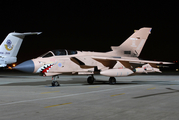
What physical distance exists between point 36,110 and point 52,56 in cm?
920

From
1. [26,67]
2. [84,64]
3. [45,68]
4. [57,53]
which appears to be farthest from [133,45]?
[26,67]

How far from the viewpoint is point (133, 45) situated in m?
20.6

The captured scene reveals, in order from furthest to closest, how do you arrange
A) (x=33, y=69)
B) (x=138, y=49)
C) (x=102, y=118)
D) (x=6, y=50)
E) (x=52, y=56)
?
(x=6, y=50), (x=138, y=49), (x=52, y=56), (x=33, y=69), (x=102, y=118)

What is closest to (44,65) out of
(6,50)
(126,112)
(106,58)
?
(106,58)

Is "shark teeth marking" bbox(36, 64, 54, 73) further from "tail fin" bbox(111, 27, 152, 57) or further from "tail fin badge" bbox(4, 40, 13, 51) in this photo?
"tail fin badge" bbox(4, 40, 13, 51)

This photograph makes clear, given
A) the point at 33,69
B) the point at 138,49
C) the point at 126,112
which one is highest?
the point at 138,49

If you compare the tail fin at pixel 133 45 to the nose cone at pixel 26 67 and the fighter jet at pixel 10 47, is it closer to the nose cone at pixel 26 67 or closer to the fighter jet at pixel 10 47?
the nose cone at pixel 26 67

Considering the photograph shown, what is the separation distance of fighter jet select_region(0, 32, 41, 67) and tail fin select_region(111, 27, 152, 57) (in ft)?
36.4

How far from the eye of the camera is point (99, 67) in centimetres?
1794

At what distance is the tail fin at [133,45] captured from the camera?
20297 millimetres

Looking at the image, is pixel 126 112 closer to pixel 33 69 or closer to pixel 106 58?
pixel 33 69

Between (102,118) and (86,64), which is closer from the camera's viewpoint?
(102,118)

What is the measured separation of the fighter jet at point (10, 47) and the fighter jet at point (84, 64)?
36.8ft

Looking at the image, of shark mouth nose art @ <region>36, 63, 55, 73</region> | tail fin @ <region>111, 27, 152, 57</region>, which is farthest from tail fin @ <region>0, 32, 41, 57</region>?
shark mouth nose art @ <region>36, 63, 55, 73</region>
